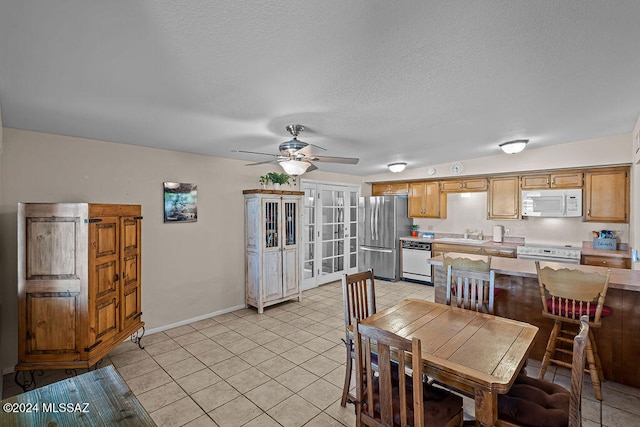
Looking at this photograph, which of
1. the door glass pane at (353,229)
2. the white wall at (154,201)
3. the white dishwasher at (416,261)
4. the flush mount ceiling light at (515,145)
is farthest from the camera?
the door glass pane at (353,229)

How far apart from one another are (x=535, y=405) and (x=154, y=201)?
3968 millimetres

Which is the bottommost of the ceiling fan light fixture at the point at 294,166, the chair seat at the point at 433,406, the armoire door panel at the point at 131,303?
the chair seat at the point at 433,406

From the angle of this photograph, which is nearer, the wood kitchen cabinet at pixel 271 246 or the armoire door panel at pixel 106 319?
the armoire door panel at pixel 106 319

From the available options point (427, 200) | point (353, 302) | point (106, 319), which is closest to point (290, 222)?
point (353, 302)

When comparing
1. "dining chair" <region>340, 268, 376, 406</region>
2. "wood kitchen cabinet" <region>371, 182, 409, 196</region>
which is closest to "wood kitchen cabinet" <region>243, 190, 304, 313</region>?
"dining chair" <region>340, 268, 376, 406</region>

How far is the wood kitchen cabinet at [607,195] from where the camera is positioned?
4.17 metres

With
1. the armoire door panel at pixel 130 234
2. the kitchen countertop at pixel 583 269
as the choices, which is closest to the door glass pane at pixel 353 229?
the kitchen countertop at pixel 583 269

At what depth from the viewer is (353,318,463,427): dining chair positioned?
1.35m

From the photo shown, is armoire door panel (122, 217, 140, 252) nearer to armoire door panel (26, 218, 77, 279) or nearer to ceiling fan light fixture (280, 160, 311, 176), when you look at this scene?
armoire door panel (26, 218, 77, 279)

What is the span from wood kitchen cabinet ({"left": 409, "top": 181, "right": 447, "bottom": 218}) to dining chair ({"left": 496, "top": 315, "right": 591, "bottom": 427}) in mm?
4489

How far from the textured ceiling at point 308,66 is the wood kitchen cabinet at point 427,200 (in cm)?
280

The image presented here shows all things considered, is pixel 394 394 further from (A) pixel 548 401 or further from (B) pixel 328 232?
(B) pixel 328 232

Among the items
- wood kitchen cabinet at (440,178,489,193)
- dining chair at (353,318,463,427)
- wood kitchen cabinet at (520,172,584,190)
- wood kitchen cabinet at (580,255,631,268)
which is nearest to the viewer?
dining chair at (353,318,463,427)

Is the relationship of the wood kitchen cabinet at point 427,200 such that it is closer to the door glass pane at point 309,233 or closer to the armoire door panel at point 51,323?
the door glass pane at point 309,233
